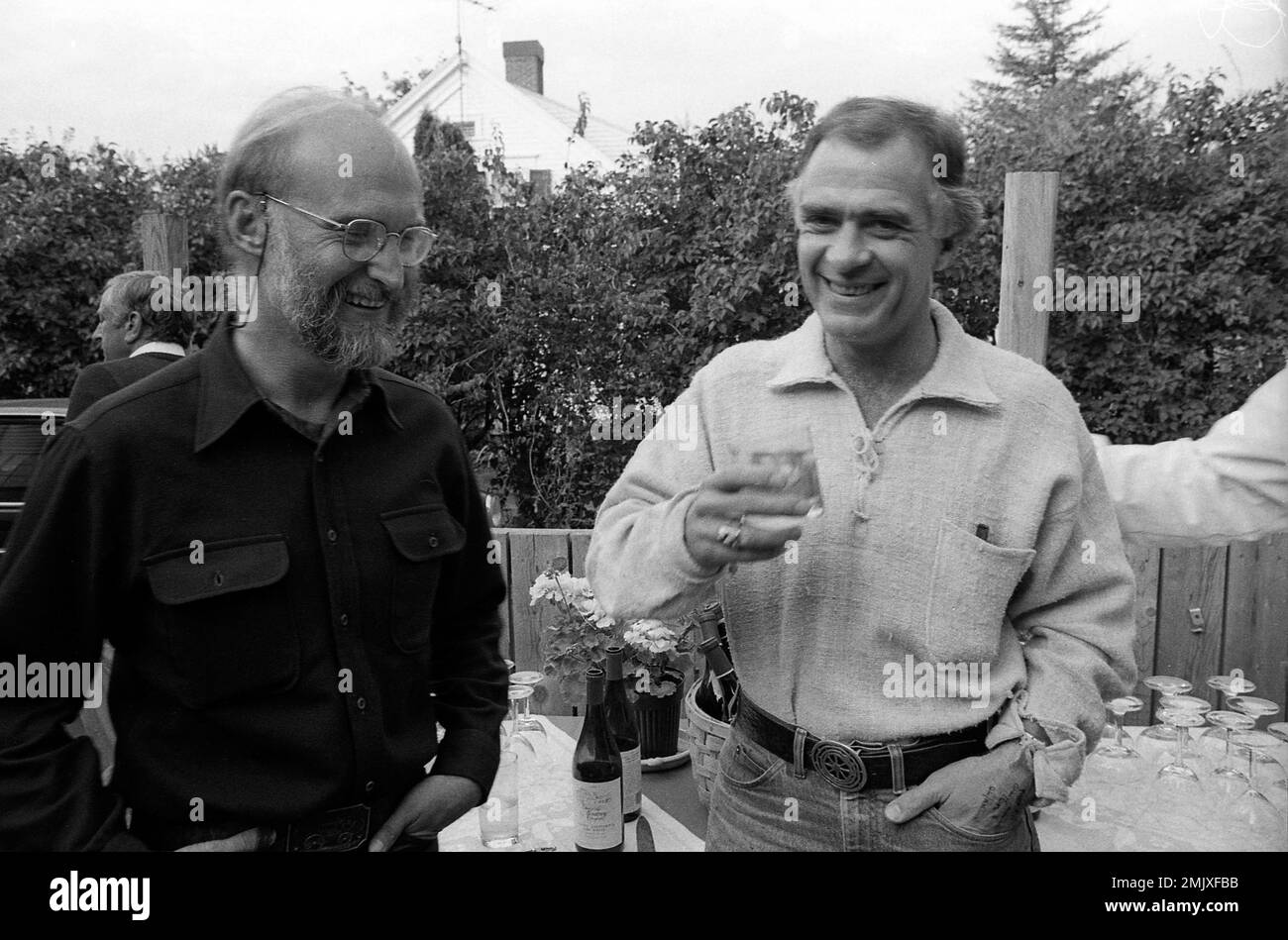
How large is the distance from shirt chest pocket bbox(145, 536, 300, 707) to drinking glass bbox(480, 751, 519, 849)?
0.65m

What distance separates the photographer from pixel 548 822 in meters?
1.92

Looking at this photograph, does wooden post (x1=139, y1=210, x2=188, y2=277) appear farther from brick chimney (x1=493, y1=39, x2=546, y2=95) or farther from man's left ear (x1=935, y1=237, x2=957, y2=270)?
brick chimney (x1=493, y1=39, x2=546, y2=95)

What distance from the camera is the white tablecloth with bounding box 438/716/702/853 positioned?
71.8 inches

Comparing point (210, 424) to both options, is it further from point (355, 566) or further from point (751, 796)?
point (751, 796)

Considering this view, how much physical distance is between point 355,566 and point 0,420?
14.6ft

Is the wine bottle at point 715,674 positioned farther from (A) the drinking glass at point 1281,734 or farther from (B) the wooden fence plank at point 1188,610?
(B) the wooden fence plank at point 1188,610

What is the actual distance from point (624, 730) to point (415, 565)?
701 millimetres

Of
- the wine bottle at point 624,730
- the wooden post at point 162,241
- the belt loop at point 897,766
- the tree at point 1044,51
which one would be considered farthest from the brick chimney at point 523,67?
the belt loop at point 897,766

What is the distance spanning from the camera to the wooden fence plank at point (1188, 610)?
3498 millimetres

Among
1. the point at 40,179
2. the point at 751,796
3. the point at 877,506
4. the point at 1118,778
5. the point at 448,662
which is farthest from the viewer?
the point at 40,179

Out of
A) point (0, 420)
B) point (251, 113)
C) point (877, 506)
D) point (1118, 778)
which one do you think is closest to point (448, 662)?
point (877, 506)

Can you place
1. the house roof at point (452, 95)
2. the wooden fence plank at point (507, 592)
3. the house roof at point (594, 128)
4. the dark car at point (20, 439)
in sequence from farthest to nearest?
1. the house roof at point (452, 95)
2. the house roof at point (594, 128)
3. the dark car at point (20, 439)
4. the wooden fence plank at point (507, 592)

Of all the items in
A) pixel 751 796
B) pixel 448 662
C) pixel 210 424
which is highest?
pixel 210 424

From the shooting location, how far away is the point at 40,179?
550 centimetres
